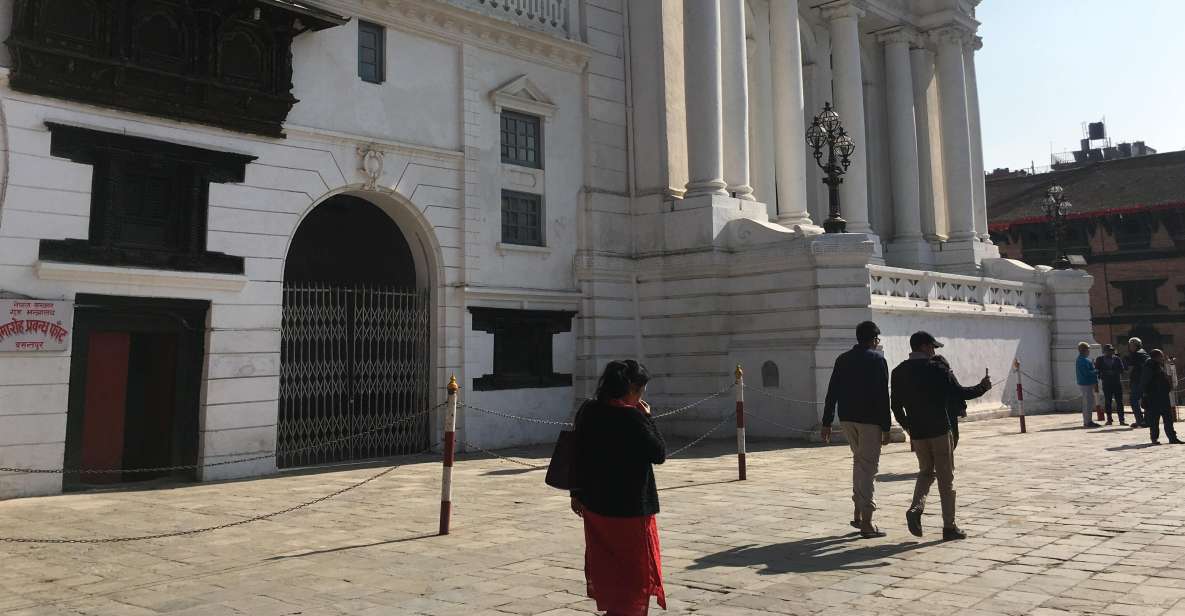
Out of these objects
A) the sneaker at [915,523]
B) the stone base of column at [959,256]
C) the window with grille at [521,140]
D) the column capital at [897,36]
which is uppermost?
the column capital at [897,36]

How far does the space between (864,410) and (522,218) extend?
12.4 m

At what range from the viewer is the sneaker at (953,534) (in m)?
8.38

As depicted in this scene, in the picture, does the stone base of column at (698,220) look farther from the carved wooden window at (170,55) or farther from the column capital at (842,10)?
the column capital at (842,10)

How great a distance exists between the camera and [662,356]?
70.9ft

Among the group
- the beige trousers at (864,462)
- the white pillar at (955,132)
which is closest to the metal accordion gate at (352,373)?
the beige trousers at (864,462)

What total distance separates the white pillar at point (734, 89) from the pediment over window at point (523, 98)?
500 cm

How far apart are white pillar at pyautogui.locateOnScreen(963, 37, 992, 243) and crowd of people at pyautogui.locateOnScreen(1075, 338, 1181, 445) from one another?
11.0 metres

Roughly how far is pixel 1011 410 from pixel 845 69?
11.2 m

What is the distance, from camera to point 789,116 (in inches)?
1027

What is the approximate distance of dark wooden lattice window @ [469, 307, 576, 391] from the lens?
19.0 metres

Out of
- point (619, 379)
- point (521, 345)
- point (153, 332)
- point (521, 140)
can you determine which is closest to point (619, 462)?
point (619, 379)

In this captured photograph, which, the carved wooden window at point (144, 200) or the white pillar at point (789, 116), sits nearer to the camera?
the carved wooden window at point (144, 200)

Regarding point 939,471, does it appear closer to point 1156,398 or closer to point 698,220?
point 1156,398

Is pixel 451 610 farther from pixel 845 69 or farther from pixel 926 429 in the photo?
pixel 845 69
